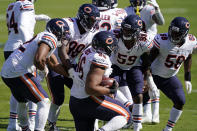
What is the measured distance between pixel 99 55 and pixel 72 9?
1337 cm

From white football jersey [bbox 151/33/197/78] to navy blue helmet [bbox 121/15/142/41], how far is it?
0.45 m

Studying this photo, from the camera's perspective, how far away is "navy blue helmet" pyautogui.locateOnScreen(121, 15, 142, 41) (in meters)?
6.33

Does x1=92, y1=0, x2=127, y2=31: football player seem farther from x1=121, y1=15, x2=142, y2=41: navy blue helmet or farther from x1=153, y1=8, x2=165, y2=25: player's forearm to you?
x1=121, y1=15, x2=142, y2=41: navy blue helmet

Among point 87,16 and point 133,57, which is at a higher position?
point 87,16

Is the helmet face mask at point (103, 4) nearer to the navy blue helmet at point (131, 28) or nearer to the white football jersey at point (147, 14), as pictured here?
the white football jersey at point (147, 14)

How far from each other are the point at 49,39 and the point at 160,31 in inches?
392

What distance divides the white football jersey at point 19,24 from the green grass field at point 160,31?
1321mm

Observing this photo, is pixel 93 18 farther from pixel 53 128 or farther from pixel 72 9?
pixel 72 9

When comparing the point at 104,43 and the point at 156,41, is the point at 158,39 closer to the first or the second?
the point at 156,41

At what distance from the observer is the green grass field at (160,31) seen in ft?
24.0

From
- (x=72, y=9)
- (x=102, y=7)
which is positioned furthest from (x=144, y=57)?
(x=72, y=9)

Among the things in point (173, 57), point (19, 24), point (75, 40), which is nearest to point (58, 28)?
point (75, 40)

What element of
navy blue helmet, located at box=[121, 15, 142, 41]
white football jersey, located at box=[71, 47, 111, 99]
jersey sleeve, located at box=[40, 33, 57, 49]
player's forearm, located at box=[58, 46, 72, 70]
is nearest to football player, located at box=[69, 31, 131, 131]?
white football jersey, located at box=[71, 47, 111, 99]

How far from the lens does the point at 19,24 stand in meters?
6.83
